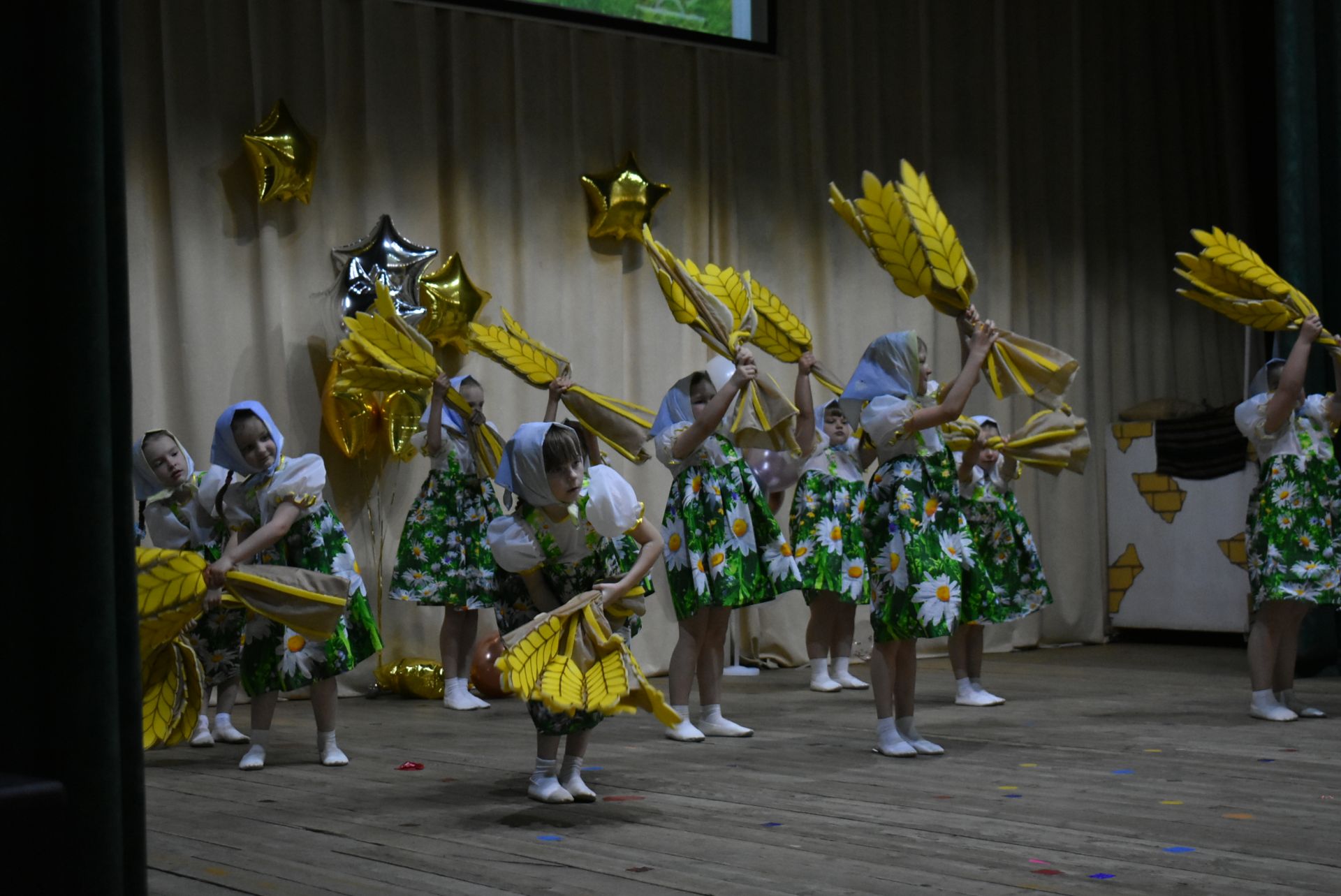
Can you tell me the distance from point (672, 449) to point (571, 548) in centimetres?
126

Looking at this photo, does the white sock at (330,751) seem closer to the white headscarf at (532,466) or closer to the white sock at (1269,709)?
the white headscarf at (532,466)

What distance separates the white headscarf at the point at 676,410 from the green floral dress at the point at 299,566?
1.09 metres

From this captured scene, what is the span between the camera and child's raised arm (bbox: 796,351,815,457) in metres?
4.72

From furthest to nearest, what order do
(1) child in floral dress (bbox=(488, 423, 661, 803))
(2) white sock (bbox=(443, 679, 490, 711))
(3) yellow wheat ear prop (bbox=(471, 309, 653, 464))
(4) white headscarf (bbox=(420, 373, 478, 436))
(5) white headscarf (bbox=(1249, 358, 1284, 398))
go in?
(4) white headscarf (bbox=(420, 373, 478, 436))
(2) white sock (bbox=(443, 679, 490, 711))
(3) yellow wheat ear prop (bbox=(471, 309, 653, 464))
(5) white headscarf (bbox=(1249, 358, 1284, 398))
(1) child in floral dress (bbox=(488, 423, 661, 803))

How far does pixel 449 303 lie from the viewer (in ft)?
20.7

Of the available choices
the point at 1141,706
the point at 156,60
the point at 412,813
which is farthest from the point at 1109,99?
the point at 412,813

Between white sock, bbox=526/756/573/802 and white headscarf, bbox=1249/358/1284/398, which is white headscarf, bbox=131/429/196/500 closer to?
white sock, bbox=526/756/573/802

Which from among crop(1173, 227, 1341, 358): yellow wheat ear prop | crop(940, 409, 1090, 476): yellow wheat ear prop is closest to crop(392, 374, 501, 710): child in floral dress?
crop(940, 409, 1090, 476): yellow wheat ear prop

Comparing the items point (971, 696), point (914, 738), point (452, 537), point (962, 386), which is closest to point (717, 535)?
point (914, 738)

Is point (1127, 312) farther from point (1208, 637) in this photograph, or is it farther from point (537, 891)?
point (537, 891)

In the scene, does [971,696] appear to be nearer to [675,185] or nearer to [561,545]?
[561,545]

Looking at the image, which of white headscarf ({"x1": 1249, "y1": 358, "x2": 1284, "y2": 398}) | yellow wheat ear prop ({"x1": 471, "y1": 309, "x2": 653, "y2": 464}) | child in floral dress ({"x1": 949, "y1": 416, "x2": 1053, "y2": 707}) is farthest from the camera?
child in floral dress ({"x1": 949, "y1": 416, "x2": 1053, "y2": 707})

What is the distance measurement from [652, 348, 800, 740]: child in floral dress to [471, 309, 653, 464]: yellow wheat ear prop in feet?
0.62

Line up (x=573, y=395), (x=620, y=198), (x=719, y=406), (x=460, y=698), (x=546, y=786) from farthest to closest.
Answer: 1. (x=620, y=198)
2. (x=460, y=698)
3. (x=573, y=395)
4. (x=719, y=406)
5. (x=546, y=786)
